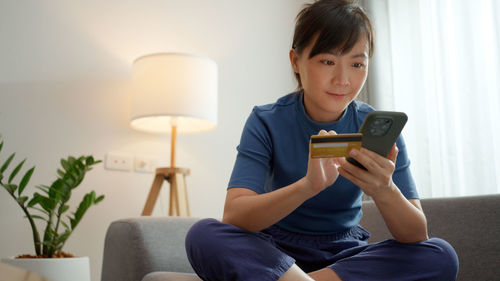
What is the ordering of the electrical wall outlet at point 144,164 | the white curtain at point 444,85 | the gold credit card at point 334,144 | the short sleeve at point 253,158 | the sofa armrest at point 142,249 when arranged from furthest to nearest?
the electrical wall outlet at point 144,164 < the white curtain at point 444,85 < the sofa armrest at point 142,249 < the short sleeve at point 253,158 < the gold credit card at point 334,144

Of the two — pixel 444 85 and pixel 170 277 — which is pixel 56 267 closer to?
pixel 170 277

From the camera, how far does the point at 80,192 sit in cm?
239

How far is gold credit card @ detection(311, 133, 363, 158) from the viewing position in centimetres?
89

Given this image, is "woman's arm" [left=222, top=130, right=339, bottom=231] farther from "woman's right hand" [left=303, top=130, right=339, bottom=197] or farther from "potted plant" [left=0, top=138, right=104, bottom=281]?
"potted plant" [left=0, top=138, right=104, bottom=281]

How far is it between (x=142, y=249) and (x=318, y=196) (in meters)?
0.47

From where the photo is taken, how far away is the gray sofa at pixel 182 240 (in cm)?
125

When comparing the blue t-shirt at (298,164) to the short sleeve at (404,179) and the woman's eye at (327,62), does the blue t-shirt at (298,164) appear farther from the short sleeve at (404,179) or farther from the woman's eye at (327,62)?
the woman's eye at (327,62)

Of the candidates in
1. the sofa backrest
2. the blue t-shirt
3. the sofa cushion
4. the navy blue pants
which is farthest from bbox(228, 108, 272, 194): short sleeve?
the sofa backrest

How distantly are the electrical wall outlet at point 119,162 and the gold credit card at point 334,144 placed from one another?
70.6 inches

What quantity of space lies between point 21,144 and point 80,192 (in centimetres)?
36

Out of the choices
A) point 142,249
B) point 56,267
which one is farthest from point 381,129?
point 56,267

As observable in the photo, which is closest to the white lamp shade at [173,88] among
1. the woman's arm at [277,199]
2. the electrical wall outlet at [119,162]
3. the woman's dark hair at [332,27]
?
the electrical wall outlet at [119,162]

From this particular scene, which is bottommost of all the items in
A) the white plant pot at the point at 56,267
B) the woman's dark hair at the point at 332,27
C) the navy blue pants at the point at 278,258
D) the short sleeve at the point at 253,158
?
the white plant pot at the point at 56,267

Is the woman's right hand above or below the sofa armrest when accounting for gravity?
above
